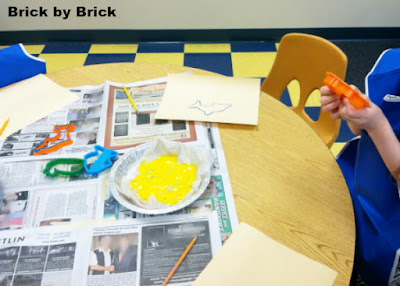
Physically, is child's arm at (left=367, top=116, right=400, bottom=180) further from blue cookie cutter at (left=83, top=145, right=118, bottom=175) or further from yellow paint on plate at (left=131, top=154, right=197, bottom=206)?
blue cookie cutter at (left=83, top=145, right=118, bottom=175)

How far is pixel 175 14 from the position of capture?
251 centimetres

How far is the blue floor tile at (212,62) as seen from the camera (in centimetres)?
239

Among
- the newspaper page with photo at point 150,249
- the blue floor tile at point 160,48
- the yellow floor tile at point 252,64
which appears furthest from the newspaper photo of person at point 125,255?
the blue floor tile at point 160,48

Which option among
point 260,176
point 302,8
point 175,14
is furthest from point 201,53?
point 260,176

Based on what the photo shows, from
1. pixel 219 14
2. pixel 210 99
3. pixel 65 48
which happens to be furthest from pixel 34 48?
pixel 210 99

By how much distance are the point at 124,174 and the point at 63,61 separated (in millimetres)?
1982

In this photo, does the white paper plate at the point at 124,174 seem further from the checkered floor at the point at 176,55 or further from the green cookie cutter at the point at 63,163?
the checkered floor at the point at 176,55

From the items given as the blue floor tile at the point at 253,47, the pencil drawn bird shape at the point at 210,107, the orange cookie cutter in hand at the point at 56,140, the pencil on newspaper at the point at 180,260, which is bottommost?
the blue floor tile at the point at 253,47

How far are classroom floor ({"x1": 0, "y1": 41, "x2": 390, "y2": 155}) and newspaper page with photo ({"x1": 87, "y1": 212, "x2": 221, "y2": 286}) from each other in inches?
70.7

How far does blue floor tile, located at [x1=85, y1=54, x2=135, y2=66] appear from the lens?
8.09 ft

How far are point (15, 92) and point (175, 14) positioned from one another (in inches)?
68.3

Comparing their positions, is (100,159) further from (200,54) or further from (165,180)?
(200,54)

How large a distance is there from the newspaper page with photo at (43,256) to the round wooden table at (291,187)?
33 centimetres

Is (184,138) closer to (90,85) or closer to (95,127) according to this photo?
(95,127)
